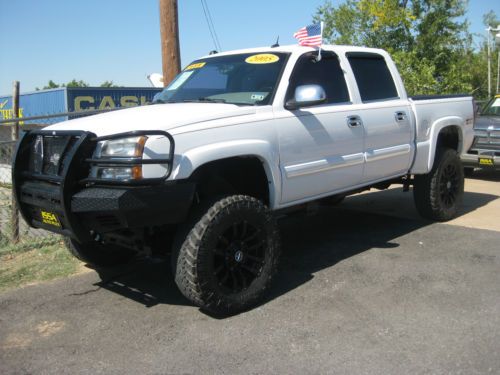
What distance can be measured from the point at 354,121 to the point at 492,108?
755cm

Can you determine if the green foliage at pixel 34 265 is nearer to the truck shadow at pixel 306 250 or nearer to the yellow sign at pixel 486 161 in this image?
the truck shadow at pixel 306 250

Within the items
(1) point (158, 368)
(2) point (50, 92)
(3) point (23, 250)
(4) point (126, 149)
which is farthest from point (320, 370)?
(2) point (50, 92)

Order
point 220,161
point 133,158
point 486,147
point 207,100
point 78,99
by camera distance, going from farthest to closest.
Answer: point 78,99, point 486,147, point 207,100, point 220,161, point 133,158

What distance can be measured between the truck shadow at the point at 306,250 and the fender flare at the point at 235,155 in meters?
0.86

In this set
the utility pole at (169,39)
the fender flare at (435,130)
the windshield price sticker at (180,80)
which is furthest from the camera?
the utility pole at (169,39)

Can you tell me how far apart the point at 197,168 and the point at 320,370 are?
62.1 inches

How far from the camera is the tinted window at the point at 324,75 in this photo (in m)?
4.61

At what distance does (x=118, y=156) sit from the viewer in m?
3.38

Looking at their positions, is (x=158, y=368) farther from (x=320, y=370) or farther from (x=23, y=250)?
(x=23, y=250)

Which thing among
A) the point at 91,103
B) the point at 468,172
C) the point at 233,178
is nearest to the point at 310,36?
the point at 233,178

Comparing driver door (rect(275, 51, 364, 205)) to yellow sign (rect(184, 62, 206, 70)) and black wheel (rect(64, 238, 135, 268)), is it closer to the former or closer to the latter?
yellow sign (rect(184, 62, 206, 70))

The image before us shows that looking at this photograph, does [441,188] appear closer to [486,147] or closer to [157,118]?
[157,118]

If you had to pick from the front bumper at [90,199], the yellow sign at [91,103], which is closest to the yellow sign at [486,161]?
the front bumper at [90,199]

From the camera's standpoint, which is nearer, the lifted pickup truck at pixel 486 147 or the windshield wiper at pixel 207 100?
the windshield wiper at pixel 207 100
